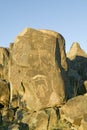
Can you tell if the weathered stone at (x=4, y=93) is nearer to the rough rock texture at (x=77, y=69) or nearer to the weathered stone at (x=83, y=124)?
the rough rock texture at (x=77, y=69)

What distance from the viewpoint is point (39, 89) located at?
2409 cm

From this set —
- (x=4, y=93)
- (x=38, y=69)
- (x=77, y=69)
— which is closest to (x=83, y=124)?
(x=38, y=69)

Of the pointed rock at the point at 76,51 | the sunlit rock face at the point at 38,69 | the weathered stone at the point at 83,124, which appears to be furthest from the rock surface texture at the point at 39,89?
the pointed rock at the point at 76,51

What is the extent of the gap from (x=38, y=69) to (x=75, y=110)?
4607 millimetres

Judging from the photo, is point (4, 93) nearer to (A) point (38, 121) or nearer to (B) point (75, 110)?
(A) point (38, 121)

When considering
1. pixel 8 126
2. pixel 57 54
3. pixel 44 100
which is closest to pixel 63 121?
pixel 44 100

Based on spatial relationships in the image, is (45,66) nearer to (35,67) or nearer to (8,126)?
(35,67)

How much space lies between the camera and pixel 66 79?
2578 cm

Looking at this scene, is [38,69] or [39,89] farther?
[38,69]

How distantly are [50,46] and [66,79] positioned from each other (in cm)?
308

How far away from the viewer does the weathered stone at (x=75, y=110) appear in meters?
21.8

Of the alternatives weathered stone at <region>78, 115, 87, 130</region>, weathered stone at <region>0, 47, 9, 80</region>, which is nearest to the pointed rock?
weathered stone at <region>0, 47, 9, 80</region>

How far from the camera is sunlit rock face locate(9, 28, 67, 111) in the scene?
24062 millimetres

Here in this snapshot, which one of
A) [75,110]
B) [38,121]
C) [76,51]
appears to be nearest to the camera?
[75,110]
